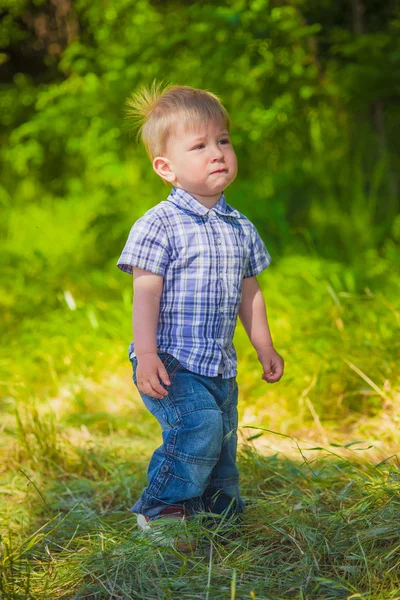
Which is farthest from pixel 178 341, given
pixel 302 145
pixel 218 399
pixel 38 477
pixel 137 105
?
pixel 302 145

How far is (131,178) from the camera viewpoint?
5.29 meters

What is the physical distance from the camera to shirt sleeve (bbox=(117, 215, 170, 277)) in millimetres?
2072

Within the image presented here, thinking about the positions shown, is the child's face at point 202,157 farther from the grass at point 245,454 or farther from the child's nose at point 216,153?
the grass at point 245,454

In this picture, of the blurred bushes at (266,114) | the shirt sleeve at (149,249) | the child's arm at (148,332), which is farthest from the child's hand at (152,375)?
the blurred bushes at (266,114)

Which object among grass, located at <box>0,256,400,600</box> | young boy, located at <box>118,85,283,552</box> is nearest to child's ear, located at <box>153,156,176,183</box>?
young boy, located at <box>118,85,283,552</box>

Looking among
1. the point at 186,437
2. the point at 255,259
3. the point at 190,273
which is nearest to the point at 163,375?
the point at 186,437

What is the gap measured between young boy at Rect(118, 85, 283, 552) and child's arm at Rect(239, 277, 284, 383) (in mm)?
35

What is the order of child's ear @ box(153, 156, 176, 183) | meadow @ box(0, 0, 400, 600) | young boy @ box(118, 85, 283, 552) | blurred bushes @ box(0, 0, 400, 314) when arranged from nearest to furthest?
meadow @ box(0, 0, 400, 600)
young boy @ box(118, 85, 283, 552)
child's ear @ box(153, 156, 176, 183)
blurred bushes @ box(0, 0, 400, 314)

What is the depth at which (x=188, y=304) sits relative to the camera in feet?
6.91

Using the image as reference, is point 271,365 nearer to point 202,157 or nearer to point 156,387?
point 156,387

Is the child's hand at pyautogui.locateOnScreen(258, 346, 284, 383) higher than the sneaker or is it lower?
higher

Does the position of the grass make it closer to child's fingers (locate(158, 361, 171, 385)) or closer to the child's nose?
child's fingers (locate(158, 361, 171, 385))

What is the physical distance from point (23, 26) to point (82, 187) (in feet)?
6.47

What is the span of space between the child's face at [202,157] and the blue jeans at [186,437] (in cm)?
48
